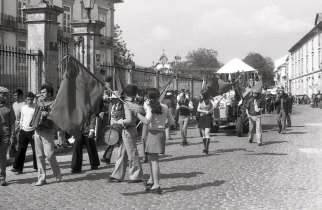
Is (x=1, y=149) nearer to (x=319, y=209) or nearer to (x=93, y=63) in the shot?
(x=319, y=209)

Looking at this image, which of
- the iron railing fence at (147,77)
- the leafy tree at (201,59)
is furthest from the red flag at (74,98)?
Result: the leafy tree at (201,59)

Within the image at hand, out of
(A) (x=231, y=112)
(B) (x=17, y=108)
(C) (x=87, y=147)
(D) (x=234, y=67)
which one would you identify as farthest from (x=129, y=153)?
(D) (x=234, y=67)

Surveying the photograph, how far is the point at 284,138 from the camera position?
15375mm

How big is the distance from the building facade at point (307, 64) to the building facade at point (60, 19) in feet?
84.5

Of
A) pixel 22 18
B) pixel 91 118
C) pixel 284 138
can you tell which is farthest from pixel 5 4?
pixel 91 118

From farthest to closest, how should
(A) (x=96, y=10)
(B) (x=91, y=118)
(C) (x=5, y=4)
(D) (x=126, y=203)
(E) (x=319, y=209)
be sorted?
1. (A) (x=96, y=10)
2. (C) (x=5, y=4)
3. (B) (x=91, y=118)
4. (D) (x=126, y=203)
5. (E) (x=319, y=209)

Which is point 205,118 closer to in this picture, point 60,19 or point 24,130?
point 24,130

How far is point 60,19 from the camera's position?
37.7 m

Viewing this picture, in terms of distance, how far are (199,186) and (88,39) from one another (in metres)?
9.08

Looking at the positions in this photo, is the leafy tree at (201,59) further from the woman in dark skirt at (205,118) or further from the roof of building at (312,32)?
the woman in dark skirt at (205,118)

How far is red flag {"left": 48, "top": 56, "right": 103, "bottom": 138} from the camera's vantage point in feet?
25.6

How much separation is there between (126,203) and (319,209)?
2.48 m

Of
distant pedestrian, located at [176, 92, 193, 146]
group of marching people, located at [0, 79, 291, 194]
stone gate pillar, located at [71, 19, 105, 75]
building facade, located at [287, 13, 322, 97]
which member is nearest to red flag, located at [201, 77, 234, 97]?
distant pedestrian, located at [176, 92, 193, 146]

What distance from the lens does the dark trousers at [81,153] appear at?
9016 millimetres
